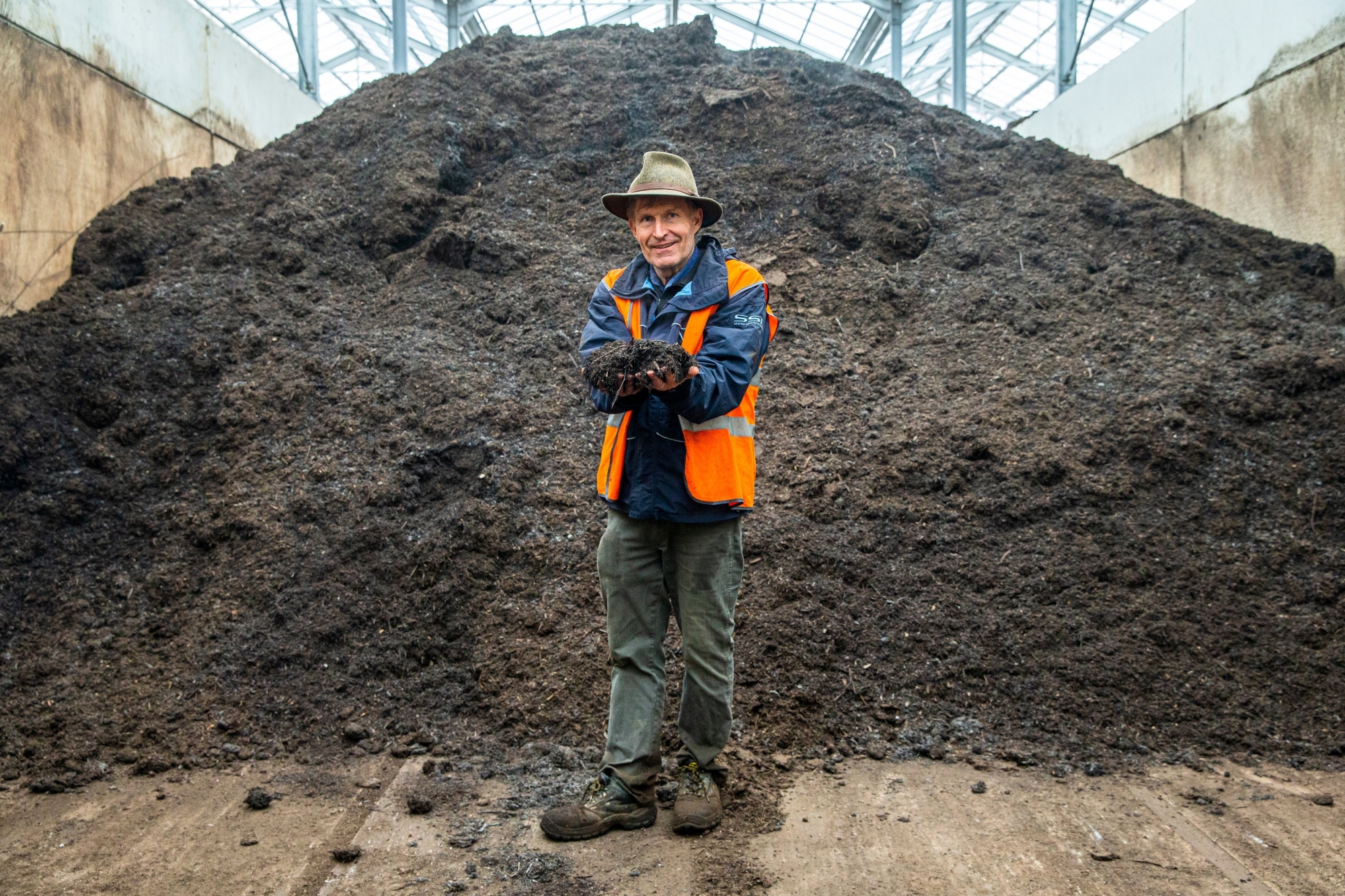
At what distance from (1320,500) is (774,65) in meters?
6.41

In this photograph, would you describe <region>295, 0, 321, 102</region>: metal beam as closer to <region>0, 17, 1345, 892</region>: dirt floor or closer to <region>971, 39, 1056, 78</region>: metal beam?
<region>0, 17, 1345, 892</region>: dirt floor

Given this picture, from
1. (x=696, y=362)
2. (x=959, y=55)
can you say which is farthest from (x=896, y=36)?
(x=696, y=362)

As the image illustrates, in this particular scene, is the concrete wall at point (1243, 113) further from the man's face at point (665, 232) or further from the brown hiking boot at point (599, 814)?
the brown hiking boot at point (599, 814)

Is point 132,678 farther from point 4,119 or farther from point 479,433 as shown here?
point 4,119

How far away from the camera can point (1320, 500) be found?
4.28 meters

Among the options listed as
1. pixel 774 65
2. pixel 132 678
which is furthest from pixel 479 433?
pixel 774 65

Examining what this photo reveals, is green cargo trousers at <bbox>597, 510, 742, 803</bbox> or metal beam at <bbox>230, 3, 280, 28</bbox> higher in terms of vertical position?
metal beam at <bbox>230, 3, 280, 28</bbox>

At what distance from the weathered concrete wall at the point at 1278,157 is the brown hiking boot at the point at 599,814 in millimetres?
5468

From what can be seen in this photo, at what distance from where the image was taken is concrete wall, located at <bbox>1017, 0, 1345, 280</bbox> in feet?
19.0

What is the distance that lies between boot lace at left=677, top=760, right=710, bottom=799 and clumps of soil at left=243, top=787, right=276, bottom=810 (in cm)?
128

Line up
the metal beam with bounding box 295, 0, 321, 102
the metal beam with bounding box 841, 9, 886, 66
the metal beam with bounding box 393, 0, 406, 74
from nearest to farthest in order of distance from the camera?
the metal beam with bounding box 295, 0, 321, 102 < the metal beam with bounding box 393, 0, 406, 74 < the metal beam with bounding box 841, 9, 886, 66

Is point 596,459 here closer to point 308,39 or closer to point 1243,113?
point 1243,113

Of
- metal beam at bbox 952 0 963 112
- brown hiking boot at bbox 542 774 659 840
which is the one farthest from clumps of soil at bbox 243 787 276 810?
metal beam at bbox 952 0 963 112

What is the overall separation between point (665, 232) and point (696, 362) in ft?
1.64
